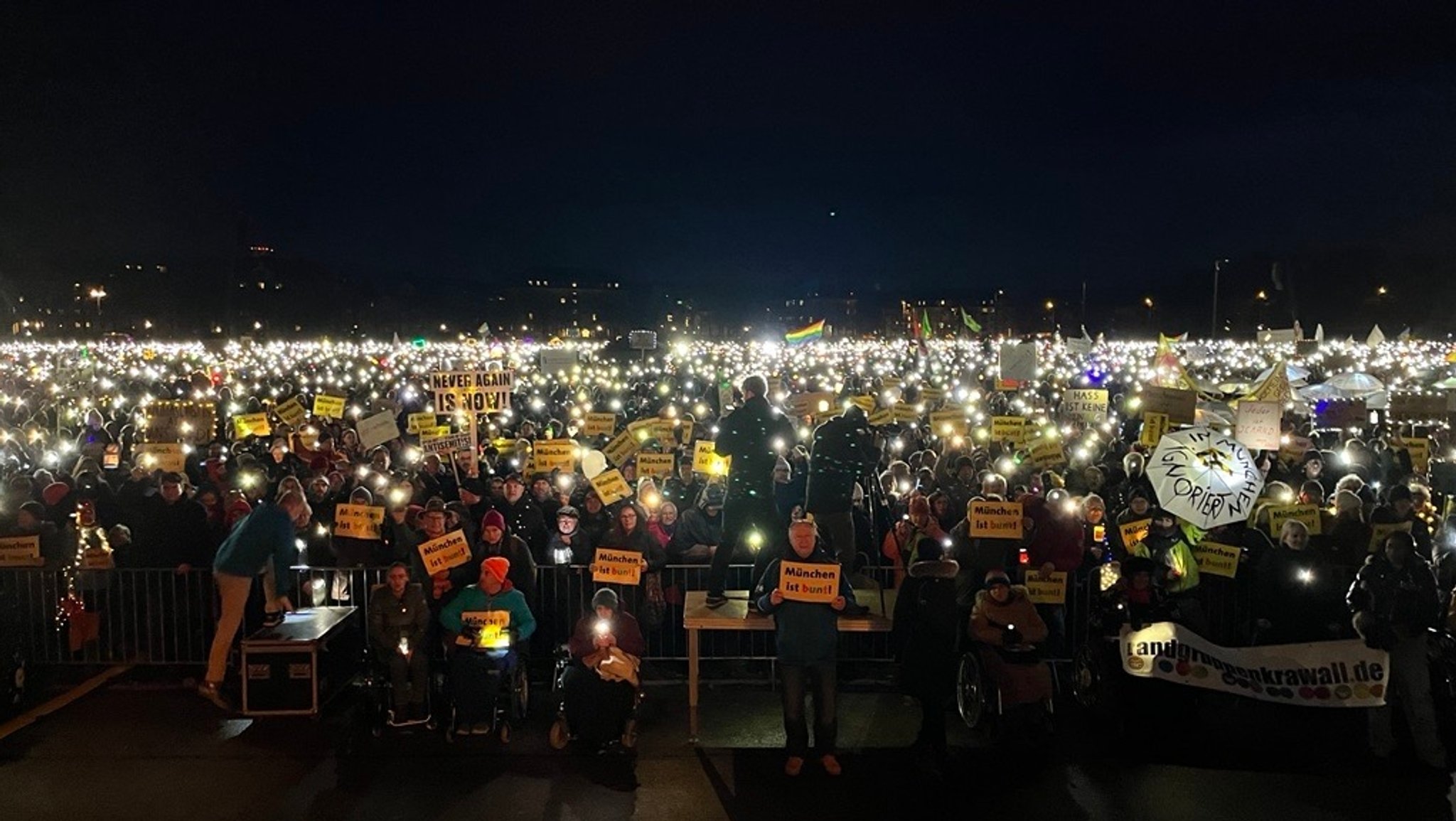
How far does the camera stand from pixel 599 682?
7.65m

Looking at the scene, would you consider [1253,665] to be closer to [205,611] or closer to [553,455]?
[553,455]

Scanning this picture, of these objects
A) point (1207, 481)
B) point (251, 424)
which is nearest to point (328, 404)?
point (251, 424)

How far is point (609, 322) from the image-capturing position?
528 feet

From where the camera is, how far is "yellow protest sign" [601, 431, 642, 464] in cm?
1321

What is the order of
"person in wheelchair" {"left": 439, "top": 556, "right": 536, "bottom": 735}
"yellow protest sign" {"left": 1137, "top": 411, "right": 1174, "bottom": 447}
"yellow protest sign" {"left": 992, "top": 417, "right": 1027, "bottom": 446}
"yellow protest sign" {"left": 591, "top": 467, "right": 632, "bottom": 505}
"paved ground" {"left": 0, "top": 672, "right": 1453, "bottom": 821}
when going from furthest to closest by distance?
"yellow protest sign" {"left": 992, "top": 417, "right": 1027, "bottom": 446} < "yellow protest sign" {"left": 1137, "top": 411, "right": 1174, "bottom": 447} < "yellow protest sign" {"left": 591, "top": 467, "right": 632, "bottom": 505} < "person in wheelchair" {"left": 439, "top": 556, "right": 536, "bottom": 735} < "paved ground" {"left": 0, "top": 672, "right": 1453, "bottom": 821}

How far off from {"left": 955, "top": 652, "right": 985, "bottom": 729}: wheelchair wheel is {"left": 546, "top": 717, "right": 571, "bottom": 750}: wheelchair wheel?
3.05m

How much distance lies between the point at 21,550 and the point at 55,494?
1.59 m

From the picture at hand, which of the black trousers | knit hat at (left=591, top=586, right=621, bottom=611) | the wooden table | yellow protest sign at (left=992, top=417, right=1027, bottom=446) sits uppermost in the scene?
yellow protest sign at (left=992, top=417, right=1027, bottom=446)

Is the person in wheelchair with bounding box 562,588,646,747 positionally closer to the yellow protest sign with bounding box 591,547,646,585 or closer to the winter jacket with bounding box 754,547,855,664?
the yellow protest sign with bounding box 591,547,646,585

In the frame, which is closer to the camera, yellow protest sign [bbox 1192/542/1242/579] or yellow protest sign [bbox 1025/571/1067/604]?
yellow protest sign [bbox 1025/571/1067/604]

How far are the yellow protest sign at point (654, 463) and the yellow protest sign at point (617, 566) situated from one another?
3.85m

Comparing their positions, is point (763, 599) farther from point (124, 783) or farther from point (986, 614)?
point (124, 783)

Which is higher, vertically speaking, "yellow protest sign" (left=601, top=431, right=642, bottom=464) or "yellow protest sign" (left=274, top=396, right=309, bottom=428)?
"yellow protest sign" (left=274, top=396, right=309, bottom=428)

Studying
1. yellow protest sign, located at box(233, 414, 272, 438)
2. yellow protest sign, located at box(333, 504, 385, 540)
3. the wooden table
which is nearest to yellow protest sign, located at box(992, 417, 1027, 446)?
the wooden table
